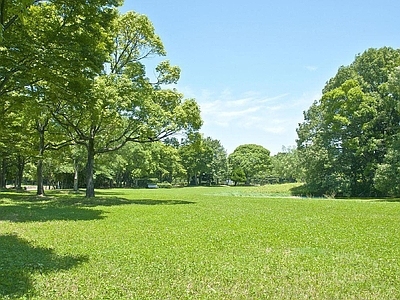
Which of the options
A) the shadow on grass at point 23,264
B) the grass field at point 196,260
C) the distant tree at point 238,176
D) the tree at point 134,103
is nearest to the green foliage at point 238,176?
the distant tree at point 238,176

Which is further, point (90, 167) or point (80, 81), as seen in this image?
point (90, 167)

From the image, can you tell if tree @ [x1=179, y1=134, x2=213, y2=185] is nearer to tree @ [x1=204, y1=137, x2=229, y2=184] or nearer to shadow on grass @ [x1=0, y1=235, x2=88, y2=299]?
tree @ [x1=204, y1=137, x2=229, y2=184]

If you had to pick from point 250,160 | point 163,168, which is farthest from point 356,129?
point 250,160

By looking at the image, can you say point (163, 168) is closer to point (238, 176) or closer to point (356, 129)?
point (238, 176)

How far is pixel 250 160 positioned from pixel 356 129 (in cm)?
5449

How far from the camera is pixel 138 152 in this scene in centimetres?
5909

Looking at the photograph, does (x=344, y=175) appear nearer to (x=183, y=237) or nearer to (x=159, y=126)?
(x=159, y=126)

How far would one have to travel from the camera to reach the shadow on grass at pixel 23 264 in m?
5.48

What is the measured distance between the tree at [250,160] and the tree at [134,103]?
72.4 m

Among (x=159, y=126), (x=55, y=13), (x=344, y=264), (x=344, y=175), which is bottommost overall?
(x=344, y=264)

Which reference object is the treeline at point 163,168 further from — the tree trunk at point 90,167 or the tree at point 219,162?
the tree trunk at point 90,167

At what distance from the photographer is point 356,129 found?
43844 mm

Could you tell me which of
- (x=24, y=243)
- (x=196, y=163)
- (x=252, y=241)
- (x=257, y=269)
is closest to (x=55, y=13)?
(x=24, y=243)

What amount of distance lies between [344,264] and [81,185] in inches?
2354
